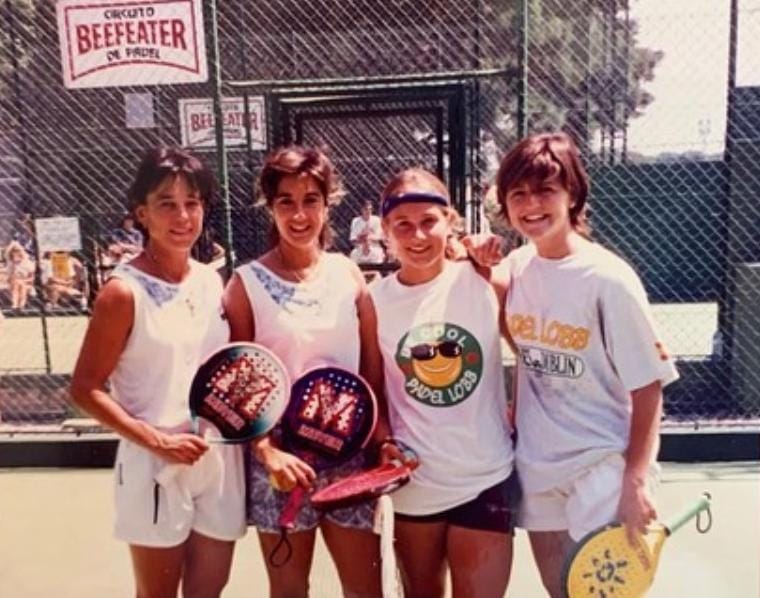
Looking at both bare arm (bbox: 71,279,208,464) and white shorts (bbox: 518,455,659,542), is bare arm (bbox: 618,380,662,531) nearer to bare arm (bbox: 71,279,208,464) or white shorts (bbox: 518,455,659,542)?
white shorts (bbox: 518,455,659,542)

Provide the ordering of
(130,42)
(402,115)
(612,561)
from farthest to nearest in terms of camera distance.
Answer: (402,115), (130,42), (612,561)

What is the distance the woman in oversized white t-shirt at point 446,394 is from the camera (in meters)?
2.18

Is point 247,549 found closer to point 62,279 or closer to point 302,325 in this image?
point 302,325

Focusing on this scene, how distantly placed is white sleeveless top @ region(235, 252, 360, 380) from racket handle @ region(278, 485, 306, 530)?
285 mm

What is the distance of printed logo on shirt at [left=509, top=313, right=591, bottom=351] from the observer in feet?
6.73

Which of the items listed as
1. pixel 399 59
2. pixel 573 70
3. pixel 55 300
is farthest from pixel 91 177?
pixel 573 70

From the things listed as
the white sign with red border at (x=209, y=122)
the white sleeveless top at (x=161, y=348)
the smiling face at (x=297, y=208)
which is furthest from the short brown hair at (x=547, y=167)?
the white sign with red border at (x=209, y=122)

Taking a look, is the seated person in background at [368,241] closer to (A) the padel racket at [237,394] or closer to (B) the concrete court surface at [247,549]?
(B) the concrete court surface at [247,549]

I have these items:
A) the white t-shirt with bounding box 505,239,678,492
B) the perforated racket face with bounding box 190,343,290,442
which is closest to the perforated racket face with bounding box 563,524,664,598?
the white t-shirt with bounding box 505,239,678,492

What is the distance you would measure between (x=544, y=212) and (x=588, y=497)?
70cm

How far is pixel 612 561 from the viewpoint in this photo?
2.01m

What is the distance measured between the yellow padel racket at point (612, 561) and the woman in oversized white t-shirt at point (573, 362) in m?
0.05

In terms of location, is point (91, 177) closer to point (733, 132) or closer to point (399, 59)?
point (399, 59)

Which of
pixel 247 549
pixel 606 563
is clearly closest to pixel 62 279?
pixel 247 549
